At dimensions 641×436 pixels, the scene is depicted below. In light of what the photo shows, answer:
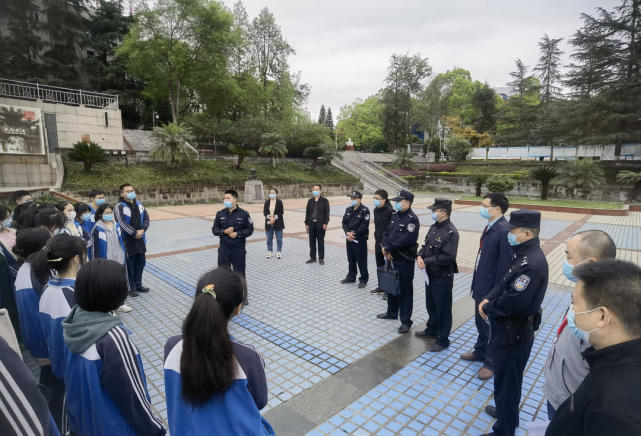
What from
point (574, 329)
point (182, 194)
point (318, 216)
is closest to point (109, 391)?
point (574, 329)

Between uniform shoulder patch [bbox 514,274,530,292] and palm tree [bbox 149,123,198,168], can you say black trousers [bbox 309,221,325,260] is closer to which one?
uniform shoulder patch [bbox 514,274,530,292]

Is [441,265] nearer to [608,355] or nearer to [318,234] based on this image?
[608,355]

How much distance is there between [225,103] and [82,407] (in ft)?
99.7

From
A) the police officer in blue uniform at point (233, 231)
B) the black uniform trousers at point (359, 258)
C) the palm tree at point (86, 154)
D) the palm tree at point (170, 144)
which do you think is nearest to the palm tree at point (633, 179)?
the black uniform trousers at point (359, 258)

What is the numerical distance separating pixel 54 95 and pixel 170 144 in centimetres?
651

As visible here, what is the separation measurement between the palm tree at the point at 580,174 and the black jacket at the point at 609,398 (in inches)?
985

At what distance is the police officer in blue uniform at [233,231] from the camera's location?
577cm

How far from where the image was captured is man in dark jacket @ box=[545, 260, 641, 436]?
1.19 metres

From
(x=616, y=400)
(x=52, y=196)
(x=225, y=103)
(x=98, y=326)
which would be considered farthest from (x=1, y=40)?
(x=616, y=400)

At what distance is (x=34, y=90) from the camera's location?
1812cm

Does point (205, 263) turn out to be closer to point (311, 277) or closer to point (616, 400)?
point (311, 277)

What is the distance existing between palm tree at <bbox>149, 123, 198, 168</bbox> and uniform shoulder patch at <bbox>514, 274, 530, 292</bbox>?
69.7 feet

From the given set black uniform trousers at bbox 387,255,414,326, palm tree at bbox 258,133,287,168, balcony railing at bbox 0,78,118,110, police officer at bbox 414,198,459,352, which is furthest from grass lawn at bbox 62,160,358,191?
police officer at bbox 414,198,459,352

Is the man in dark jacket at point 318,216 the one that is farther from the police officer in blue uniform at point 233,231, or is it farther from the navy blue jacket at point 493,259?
the navy blue jacket at point 493,259
